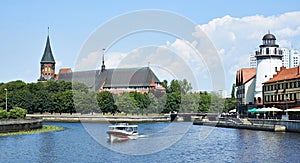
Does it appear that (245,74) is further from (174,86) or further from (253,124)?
(174,86)

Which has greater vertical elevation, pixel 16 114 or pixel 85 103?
pixel 85 103

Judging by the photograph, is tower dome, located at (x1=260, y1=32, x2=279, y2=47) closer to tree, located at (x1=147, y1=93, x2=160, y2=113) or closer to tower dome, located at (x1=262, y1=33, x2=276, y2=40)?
tower dome, located at (x1=262, y1=33, x2=276, y2=40)

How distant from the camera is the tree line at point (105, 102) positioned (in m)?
162

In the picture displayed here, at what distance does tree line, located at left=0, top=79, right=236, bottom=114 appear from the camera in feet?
531

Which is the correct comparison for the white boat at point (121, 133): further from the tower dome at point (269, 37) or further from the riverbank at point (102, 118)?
the riverbank at point (102, 118)

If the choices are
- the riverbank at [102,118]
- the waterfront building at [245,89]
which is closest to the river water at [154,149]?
the waterfront building at [245,89]

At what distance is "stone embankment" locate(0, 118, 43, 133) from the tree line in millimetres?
65790

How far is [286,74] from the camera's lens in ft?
353

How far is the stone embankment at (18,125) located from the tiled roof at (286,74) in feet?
166

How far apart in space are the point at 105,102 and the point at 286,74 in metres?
71.1

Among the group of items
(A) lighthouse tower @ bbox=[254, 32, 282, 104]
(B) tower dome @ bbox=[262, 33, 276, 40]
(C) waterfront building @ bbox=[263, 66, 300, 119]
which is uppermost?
(B) tower dome @ bbox=[262, 33, 276, 40]

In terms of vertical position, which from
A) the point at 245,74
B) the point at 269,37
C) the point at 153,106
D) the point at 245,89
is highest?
the point at 269,37

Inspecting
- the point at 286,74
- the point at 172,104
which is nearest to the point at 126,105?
the point at 172,104

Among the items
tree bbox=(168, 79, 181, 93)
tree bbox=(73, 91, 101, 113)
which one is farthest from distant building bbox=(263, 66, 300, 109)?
tree bbox=(168, 79, 181, 93)
